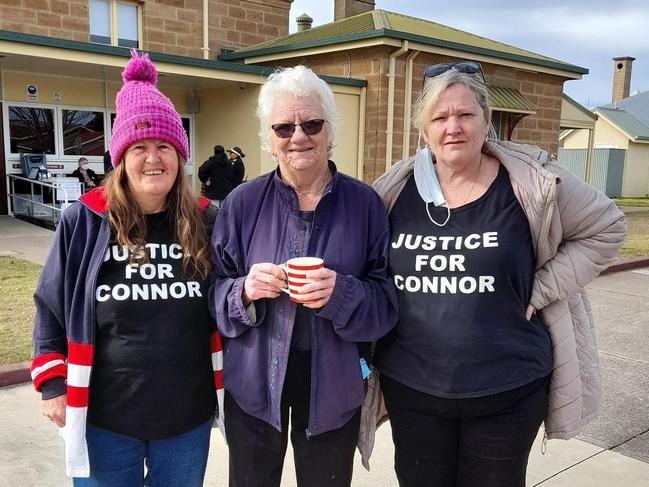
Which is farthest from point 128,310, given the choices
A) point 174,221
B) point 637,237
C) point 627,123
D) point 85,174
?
point 627,123

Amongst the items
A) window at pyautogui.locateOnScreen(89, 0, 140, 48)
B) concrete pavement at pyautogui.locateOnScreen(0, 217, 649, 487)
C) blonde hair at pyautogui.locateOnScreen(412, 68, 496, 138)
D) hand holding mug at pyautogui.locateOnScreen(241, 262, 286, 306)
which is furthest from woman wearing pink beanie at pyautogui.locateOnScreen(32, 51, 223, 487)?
window at pyautogui.locateOnScreen(89, 0, 140, 48)

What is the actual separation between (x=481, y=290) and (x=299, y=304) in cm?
63

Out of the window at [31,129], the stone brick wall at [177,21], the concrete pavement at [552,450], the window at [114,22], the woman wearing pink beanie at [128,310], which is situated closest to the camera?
the woman wearing pink beanie at [128,310]

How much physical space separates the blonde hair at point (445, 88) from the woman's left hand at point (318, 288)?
0.71 m

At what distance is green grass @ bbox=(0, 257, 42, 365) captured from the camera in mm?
4633

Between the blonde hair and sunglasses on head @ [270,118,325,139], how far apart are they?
40 centimetres

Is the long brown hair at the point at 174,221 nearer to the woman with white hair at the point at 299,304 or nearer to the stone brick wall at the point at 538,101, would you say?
the woman with white hair at the point at 299,304

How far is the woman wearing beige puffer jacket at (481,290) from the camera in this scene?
6.70 feet

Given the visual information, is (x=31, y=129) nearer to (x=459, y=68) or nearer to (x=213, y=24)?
(x=213, y=24)

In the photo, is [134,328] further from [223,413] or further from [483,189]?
[483,189]

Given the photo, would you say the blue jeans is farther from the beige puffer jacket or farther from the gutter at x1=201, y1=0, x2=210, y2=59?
the gutter at x1=201, y1=0, x2=210, y2=59

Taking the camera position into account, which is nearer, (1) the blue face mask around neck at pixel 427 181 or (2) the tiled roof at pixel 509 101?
(1) the blue face mask around neck at pixel 427 181

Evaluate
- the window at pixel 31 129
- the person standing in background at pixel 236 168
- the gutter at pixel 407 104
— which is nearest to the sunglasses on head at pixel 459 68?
the person standing in background at pixel 236 168

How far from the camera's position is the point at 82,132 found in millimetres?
13305
